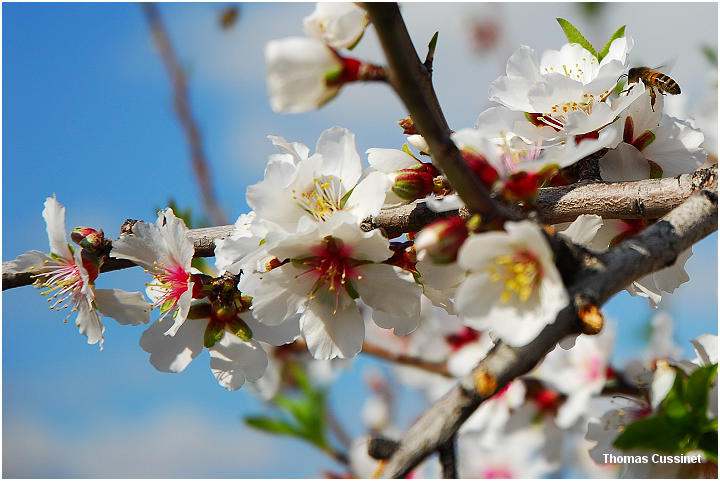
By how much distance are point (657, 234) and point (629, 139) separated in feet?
2.06

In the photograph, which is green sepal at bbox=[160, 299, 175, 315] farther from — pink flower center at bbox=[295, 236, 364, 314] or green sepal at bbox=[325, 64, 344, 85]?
green sepal at bbox=[325, 64, 344, 85]

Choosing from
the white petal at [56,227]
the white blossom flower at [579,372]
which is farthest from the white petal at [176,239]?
the white blossom flower at [579,372]

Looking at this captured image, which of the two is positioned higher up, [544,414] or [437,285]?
[437,285]

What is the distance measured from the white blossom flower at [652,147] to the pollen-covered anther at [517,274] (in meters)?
0.63

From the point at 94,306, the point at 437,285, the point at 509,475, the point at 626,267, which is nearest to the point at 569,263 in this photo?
the point at 626,267

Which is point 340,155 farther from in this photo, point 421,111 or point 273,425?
point 273,425

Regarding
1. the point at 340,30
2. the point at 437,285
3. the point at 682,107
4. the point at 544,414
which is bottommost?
the point at 544,414

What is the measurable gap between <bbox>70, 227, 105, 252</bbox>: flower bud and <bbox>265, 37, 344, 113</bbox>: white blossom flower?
845 mm

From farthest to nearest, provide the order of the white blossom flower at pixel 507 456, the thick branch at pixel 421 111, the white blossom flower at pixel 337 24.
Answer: the white blossom flower at pixel 507 456 < the white blossom flower at pixel 337 24 < the thick branch at pixel 421 111

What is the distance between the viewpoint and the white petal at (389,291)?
1317mm

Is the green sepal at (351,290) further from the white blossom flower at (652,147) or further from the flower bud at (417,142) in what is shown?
the white blossom flower at (652,147)

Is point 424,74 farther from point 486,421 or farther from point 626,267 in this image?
point 486,421

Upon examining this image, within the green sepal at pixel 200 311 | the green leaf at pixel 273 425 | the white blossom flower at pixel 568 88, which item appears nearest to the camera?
the white blossom flower at pixel 568 88

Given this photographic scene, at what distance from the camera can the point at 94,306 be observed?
1.62 m
